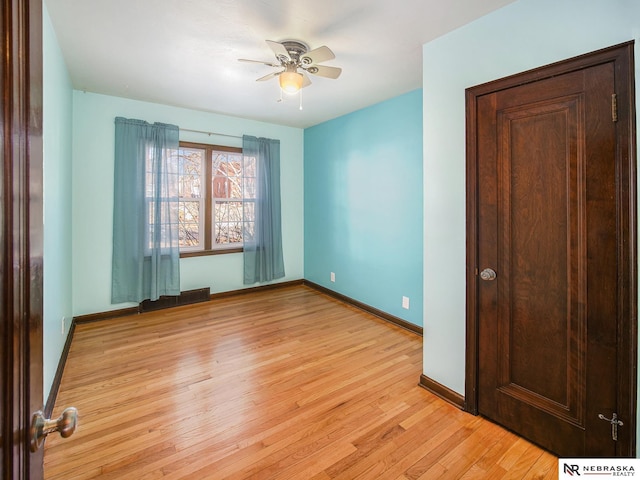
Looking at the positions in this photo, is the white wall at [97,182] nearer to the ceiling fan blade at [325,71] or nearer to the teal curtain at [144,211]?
the teal curtain at [144,211]

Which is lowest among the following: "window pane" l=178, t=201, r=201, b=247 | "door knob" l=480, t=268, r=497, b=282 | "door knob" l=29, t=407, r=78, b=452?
"door knob" l=29, t=407, r=78, b=452

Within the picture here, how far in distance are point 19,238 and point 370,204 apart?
3697 mm

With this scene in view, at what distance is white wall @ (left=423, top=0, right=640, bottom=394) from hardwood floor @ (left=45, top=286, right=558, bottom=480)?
17.5 inches

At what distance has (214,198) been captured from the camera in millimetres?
4551

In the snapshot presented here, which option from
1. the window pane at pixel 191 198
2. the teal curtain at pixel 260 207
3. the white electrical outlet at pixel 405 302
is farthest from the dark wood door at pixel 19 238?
the teal curtain at pixel 260 207

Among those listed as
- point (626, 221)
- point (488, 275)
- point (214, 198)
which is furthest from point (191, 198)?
point (626, 221)

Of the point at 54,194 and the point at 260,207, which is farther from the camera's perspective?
the point at 260,207

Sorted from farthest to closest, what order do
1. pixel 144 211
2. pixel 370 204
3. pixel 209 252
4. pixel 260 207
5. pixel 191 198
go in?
pixel 260 207
pixel 209 252
pixel 191 198
pixel 370 204
pixel 144 211

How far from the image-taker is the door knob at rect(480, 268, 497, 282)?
2008 millimetres

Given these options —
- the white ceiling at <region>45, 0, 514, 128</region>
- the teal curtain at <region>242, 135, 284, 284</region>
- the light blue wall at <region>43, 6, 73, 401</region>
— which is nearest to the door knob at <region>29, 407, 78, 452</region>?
the light blue wall at <region>43, 6, 73, 401</region>

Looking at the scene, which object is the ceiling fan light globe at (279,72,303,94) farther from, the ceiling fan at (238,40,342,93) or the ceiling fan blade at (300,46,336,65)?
the ceiling fan blade at (300,46,336,65)

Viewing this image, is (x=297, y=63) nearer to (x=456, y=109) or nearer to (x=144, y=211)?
(x=456, y=109)

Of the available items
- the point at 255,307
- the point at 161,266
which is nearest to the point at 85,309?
the point at 161,266

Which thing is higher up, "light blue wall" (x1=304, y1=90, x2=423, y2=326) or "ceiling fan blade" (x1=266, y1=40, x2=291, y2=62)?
"ceiling fan blade" (x1=266, y1=40, x2=291, y2=62)
